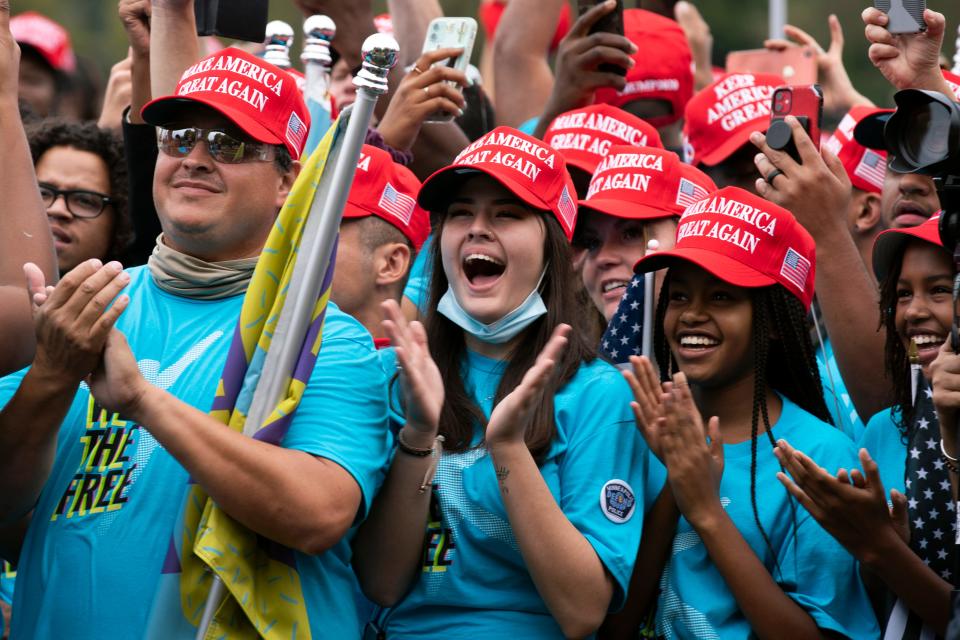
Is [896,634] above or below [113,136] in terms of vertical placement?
below

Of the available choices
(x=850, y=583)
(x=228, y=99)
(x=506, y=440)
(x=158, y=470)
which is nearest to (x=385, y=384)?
(x=506, y=440)

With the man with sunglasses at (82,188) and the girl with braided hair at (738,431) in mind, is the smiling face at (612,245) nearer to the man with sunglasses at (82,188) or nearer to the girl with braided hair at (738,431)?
the girl with braided hair at (738,431)

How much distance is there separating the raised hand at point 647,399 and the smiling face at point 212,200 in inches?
42.0

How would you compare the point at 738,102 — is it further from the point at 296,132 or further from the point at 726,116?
the point at 296,132

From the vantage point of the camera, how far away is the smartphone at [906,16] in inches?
156

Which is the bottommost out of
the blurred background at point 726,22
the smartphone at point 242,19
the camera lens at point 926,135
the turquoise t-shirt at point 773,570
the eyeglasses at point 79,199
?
the blurred background at point 726,22

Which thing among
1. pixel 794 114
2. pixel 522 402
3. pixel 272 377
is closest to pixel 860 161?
pixel 794 114

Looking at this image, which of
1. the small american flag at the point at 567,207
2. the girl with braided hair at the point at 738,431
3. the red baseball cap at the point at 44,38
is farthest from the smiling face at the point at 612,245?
the red baseball cap at the point at 44,38

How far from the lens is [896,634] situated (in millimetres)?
3740

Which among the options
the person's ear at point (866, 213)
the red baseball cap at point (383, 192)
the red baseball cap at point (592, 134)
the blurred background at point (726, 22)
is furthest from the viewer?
the blurred background at point (726, 22)

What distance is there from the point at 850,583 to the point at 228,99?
2.10 metres

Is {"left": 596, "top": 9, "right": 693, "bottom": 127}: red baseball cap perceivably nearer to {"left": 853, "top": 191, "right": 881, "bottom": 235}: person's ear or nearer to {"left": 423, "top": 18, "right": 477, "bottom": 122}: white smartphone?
{"left": 853, "top": 191, "right": 881, "bottom": 235}: person's ear

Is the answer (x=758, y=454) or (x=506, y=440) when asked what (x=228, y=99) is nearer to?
(x=506, y=440)

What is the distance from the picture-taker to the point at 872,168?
5.86m
